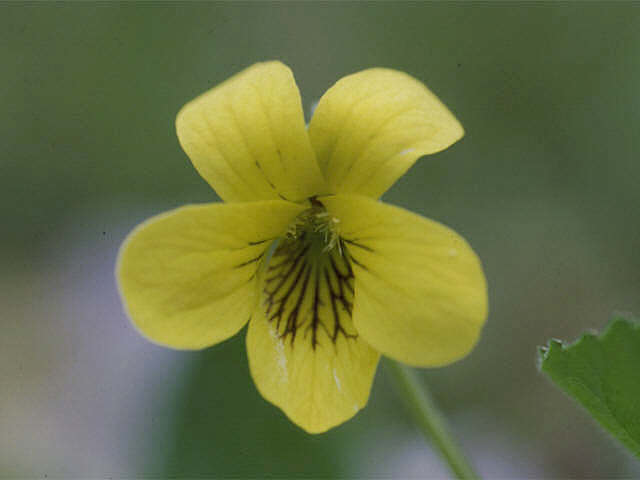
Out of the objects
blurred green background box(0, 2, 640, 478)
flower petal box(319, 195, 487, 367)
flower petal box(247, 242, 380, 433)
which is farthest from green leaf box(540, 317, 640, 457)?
blurred green background box(0, 2, 640, 478)

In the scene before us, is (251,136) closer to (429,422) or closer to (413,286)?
(413,286)

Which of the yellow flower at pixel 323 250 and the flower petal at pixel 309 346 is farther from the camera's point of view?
the flower petal at pixel 309 346

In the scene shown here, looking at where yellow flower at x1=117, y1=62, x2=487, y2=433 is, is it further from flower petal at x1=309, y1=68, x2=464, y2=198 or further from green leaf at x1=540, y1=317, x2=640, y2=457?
green leaf at x1=540, y1=317, x2=640, y2=457

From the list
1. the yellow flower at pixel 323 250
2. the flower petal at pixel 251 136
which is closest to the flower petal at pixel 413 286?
the yellow flower at pixel 323 250

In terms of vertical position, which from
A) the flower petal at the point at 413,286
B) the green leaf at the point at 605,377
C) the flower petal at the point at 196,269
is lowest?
the green leaf at the point at 605,377

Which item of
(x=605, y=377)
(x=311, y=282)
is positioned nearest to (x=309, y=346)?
(x=311, y=282)

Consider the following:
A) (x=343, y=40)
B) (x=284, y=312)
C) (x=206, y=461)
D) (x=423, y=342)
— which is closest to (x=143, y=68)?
(x=343, y=40)

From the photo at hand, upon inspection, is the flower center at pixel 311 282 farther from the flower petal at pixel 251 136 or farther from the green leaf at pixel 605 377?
the green leaf at pixel 605 377
